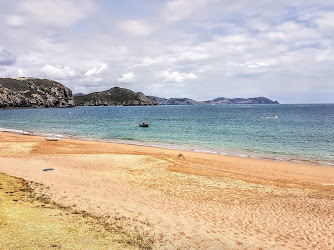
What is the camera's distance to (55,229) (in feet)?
27.8

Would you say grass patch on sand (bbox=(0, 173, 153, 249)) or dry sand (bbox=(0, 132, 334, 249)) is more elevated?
grass patch on sand (bbox=(0, 173, 153, 249))

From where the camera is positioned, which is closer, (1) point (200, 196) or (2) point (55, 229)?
(2) point (55, 229)

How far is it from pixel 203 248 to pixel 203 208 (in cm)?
414

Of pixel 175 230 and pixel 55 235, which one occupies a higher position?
pixel 55 235

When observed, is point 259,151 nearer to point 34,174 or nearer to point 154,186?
point 154,186

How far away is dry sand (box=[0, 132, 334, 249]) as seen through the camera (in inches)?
380

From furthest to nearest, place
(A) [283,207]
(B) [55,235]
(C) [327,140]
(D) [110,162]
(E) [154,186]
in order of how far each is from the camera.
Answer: (C) [327,140] → (D) [110,162] → (E) [154,186] → (A) [283,207] → (B) [55,235]

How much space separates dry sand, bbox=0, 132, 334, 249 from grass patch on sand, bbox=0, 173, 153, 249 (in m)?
0.76

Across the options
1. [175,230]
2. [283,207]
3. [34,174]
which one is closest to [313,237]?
[283,207]

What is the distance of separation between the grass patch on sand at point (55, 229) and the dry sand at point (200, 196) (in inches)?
30.0

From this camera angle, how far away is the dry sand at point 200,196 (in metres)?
9.66

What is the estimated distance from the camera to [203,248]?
8414 millimetres

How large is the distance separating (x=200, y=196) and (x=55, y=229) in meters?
8.70

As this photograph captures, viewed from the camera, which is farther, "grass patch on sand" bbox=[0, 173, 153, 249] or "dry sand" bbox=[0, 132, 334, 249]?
"dry sand" bbox=[0, 132, 334, 249]
